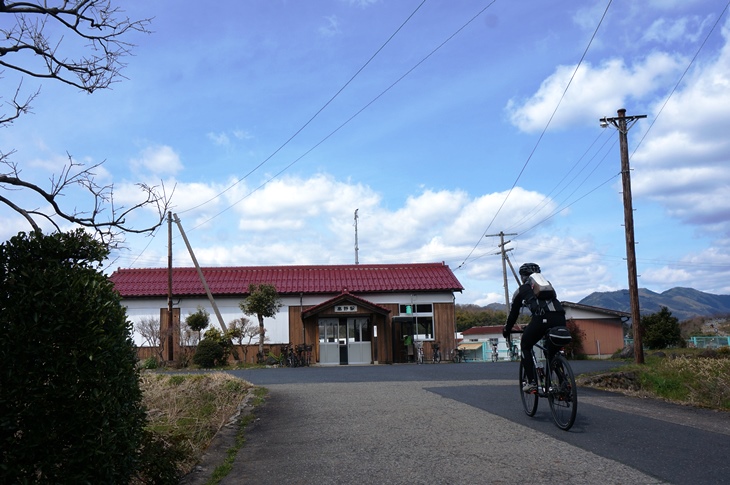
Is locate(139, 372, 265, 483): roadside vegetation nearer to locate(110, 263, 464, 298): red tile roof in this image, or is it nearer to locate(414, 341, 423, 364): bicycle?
locate(414, 341, 423, 364): bicycle

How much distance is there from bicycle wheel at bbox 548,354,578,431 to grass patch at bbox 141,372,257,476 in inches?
150

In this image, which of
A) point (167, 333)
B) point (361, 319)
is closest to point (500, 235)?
point (361, 319)

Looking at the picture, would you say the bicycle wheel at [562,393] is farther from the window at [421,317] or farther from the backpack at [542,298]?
the window at [421,317]

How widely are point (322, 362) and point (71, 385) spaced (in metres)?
30.1

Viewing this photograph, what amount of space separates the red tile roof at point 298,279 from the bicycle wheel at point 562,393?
29.3 meters

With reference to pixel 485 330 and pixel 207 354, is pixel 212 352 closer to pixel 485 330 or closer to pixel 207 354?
pixel 207 354

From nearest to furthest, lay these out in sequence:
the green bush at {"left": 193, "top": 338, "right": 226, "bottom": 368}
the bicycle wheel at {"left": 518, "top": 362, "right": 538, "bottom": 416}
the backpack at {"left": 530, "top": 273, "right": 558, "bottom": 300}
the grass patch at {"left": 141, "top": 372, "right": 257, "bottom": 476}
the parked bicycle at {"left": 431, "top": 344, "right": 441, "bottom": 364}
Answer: the grass patch at {"left": 141, "top": 372, "right": 257, "bottom": 476}, the backpack at {"left": 530, "top": 273, "right": 558, "bottom": 300}, the bicycle wheel at {"left": 518, "top": 362, "right": 538, "bottom": 416}, the green bush at {"left": 193, "top": 338, "right": 226, "bottom": 368}, the parked bicycle at {"left": 431, "top": 344, "right": 441, "bottom": 364}

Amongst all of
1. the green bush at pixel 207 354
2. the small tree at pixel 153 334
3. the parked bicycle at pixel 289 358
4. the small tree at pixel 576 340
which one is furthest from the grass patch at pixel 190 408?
the small tree at pixel 576 340

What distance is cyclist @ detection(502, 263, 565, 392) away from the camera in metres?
7.40

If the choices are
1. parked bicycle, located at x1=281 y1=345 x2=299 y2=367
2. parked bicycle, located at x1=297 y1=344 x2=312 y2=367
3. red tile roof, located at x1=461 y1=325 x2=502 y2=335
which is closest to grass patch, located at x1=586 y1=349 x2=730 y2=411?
parked bicycle, located at x1=281 y1=345 x2=299 y2=367

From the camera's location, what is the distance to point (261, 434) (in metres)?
7.54

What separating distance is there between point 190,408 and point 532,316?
16.8 feet

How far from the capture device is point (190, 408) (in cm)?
946

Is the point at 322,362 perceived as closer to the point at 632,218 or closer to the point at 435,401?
the point at 632,218
